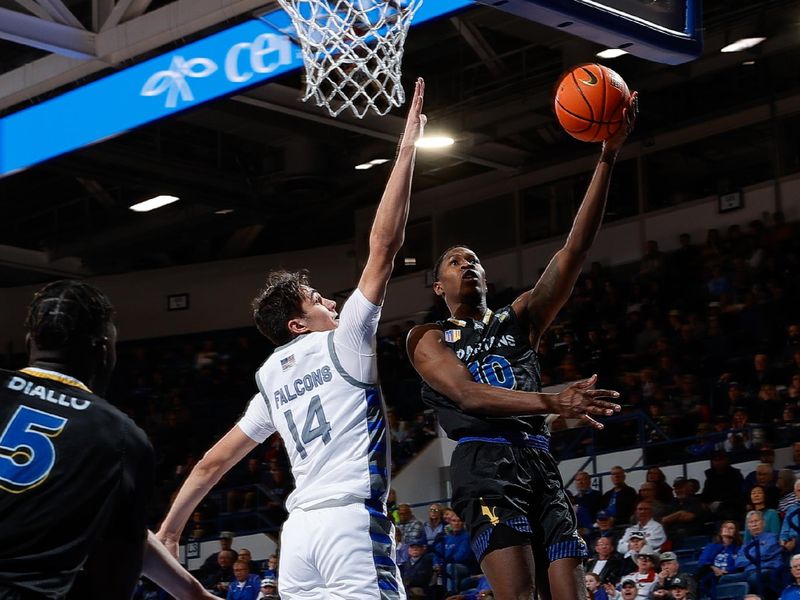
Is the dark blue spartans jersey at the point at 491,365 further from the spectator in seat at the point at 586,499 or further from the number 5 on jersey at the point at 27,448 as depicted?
the spectator in seat at the point at 586,499

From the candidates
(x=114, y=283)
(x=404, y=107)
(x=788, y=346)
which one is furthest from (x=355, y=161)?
(x=114, y=283)

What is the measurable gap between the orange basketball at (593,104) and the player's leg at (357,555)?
2.21 meters

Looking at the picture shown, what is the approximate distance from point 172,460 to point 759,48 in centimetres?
1129

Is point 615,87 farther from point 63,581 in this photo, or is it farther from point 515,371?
point 63,581

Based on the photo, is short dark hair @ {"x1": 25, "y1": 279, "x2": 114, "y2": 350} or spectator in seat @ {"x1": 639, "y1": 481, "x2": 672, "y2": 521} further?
spectator in seat @ {"x1": 639, "y1": 481, "x2": 672, "y2": 521}

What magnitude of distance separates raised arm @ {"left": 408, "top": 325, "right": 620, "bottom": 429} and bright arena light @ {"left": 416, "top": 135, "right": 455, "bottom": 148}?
12.6 m

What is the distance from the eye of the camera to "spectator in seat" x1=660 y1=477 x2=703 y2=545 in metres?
11.7

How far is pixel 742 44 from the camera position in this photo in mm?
15891

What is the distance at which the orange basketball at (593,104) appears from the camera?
534 centimetres

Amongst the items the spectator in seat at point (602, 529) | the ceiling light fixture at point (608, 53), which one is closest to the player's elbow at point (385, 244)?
the spectator in seat at point (602, 529)

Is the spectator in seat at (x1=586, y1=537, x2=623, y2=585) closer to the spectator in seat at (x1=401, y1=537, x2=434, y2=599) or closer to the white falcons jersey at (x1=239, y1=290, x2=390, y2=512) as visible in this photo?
the spectator in seat at (x1=401, y1=537, x2=434, y2=599)

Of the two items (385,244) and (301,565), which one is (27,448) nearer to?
(301,565)

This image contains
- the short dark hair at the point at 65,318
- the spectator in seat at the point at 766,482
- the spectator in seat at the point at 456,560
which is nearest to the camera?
the short dark hair at the point at 65,318

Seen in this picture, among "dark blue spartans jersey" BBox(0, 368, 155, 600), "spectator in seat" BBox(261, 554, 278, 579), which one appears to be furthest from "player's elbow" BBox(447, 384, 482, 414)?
"spectator in seat" BBox(261, 554, 278, 579)
